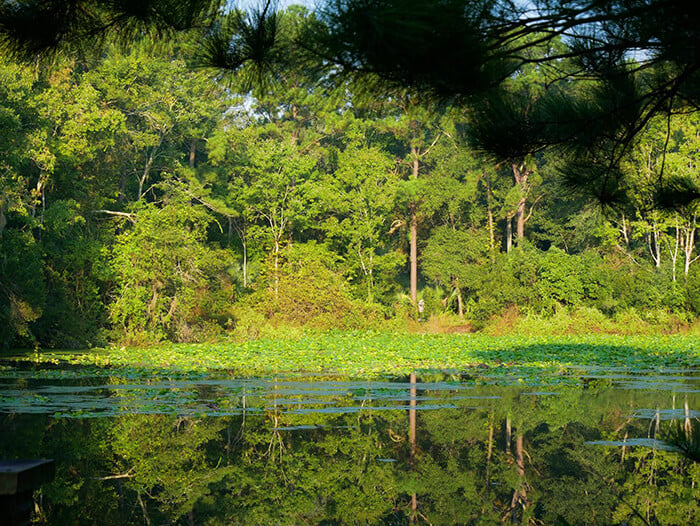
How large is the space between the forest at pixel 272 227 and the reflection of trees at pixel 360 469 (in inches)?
282

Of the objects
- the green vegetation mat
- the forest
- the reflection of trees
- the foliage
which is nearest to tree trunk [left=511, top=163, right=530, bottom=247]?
the forest

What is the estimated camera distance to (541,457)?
890cm

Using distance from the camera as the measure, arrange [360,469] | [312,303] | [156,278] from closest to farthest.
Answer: [360,469]
[156,278]
[312,303]

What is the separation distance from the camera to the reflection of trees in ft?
21.9

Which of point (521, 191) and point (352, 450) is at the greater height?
point (521, 191)

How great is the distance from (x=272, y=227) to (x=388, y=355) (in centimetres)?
1478

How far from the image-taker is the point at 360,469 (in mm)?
8297

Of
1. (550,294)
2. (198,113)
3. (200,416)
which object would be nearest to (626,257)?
(550,294)

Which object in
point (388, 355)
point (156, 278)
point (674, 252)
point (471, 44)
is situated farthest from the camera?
point (674, 252)

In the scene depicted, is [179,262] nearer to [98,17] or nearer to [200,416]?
[200,416]

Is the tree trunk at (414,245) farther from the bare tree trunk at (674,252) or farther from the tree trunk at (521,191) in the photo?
the bare tree trunk at (674,252)

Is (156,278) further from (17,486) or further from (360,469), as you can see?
(17,486)

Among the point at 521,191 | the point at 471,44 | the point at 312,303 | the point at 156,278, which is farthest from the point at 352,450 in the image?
the point at 521,191

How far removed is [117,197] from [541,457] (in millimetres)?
24958
